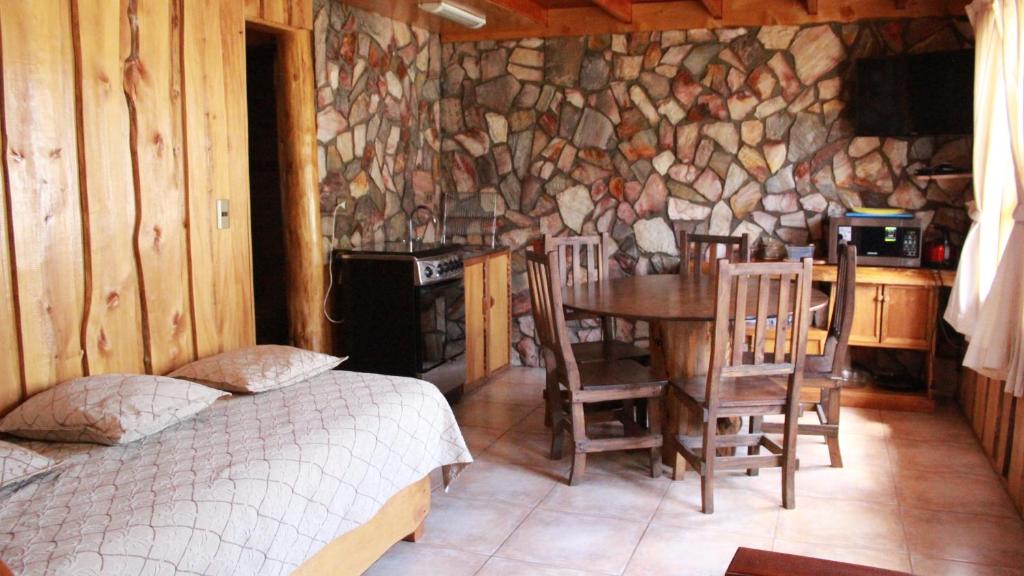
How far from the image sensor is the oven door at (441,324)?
4301 millimetres

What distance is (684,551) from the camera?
287 centimetres

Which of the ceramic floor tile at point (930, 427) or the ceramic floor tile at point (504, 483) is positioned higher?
the ceramic floor tile at point (930, 427)

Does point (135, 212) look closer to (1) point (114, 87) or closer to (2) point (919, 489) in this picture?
(1) point (114, 87)

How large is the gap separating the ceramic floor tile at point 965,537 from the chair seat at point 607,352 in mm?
1383

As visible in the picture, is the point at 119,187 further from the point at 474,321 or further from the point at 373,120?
the point at 474,321

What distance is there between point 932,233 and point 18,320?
15.1ft

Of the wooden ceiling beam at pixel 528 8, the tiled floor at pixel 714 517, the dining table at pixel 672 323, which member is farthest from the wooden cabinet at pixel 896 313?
the wooden ceiling beam at pixel 528 8

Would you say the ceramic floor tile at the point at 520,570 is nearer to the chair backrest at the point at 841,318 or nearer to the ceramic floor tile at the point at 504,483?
the ceramic floor tile at the point at 504,483

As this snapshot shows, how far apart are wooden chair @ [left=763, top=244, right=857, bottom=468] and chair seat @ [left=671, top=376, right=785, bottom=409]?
0.21 meters

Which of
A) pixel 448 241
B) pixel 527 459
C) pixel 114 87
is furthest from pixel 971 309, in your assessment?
pixel 114 87

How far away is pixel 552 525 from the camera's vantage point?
10.1 feet

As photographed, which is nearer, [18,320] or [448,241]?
[18,320]

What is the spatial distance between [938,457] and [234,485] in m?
3.20

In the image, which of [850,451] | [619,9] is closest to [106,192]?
[619,9]
